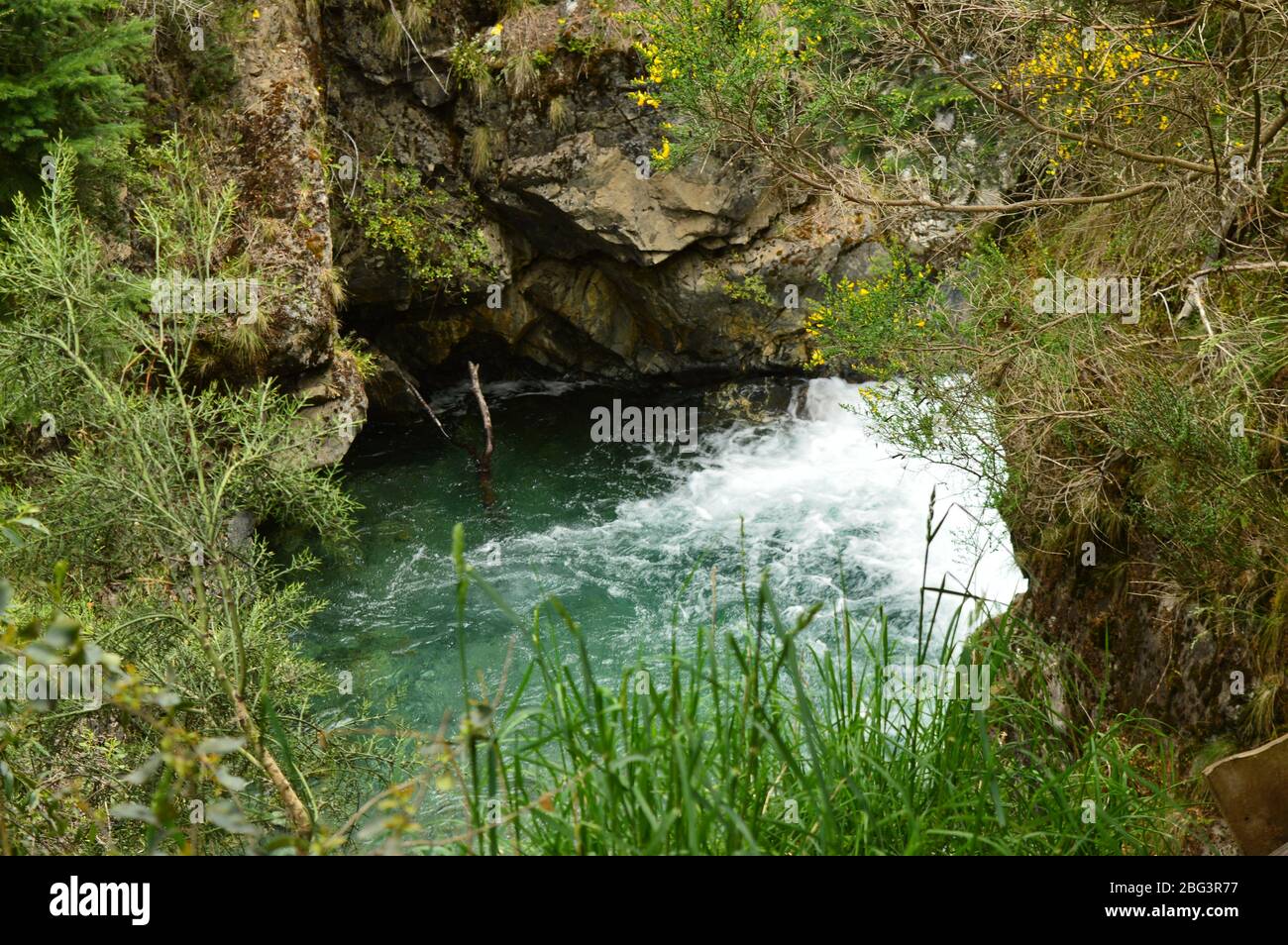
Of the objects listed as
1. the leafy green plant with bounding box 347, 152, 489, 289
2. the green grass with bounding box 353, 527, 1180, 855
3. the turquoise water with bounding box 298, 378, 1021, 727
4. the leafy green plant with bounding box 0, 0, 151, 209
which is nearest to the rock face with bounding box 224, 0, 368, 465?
the leafy green plant with bounding box 347, 152, 489, 289

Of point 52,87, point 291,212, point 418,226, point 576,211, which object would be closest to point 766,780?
point 52,87

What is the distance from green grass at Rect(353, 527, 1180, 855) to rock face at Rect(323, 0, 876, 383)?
9.45 m

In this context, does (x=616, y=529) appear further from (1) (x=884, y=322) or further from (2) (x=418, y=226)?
(1) (x=884, y=322)

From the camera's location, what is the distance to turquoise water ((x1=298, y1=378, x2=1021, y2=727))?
8.88 metres

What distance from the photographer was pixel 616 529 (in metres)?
10.6

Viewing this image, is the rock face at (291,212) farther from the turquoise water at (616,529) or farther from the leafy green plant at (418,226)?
the turquoise water at (616,529)

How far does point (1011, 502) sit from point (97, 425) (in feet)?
17.1

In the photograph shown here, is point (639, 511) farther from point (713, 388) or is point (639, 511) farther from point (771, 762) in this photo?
point (771, 762)

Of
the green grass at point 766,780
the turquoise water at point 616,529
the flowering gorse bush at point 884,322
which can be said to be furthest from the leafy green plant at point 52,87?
the green grass at point 766,780

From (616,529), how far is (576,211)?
388 centimetres

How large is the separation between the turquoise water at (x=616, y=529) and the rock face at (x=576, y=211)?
3.75 feet

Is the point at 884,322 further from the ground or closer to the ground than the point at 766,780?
further from the ground
